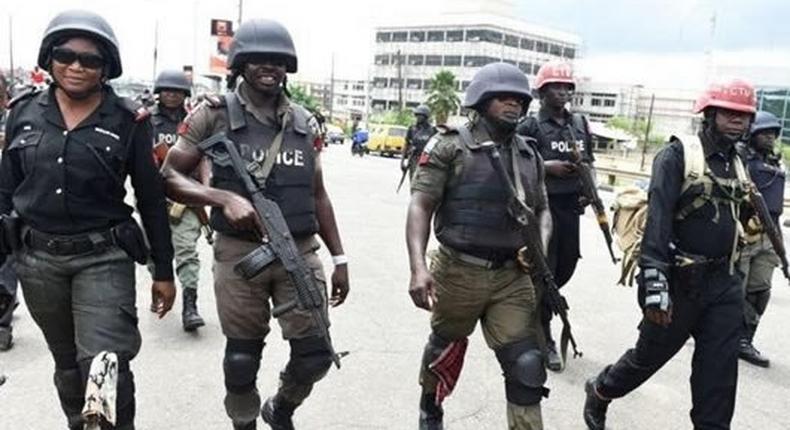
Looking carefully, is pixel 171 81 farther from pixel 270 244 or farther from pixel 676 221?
pixel 676 221

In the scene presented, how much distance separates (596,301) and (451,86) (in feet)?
192

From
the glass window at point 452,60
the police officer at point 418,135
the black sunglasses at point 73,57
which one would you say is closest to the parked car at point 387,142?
the police officer at point 418,135

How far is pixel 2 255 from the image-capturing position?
125 inches

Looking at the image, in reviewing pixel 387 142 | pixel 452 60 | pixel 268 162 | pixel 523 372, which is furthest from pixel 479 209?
pixel 452 60

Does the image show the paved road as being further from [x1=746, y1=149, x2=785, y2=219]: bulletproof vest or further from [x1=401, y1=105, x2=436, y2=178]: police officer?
[x1=401, y1=105, x2=436, y2=178]: police officer

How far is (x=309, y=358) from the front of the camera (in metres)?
3.47

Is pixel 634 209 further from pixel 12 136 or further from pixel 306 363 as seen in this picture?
pixel 12 136

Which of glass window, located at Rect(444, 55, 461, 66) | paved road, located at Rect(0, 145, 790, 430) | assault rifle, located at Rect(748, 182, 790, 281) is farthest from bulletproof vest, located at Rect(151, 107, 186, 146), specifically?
glass window, located at Rect(444, 55, 461, 66)

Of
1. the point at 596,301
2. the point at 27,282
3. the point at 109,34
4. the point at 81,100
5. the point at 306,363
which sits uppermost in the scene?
the point at 109,34

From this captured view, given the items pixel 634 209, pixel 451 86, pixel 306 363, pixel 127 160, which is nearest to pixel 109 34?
pixel 127 160

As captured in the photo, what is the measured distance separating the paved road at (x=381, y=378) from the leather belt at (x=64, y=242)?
4.10ft

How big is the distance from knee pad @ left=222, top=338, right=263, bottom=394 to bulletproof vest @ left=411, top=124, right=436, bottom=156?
981 cm

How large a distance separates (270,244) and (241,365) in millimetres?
605

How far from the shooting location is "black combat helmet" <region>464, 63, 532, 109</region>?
3.53 metres
